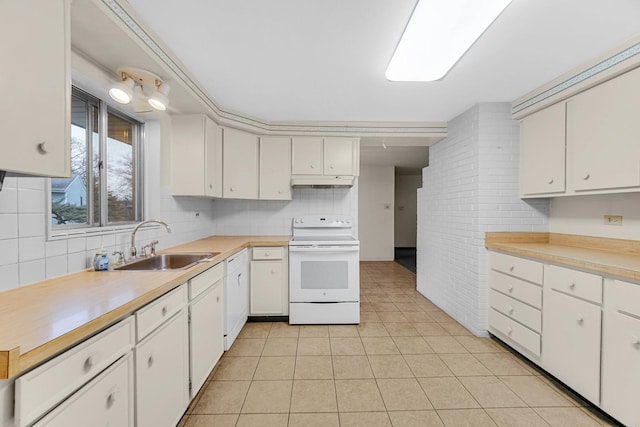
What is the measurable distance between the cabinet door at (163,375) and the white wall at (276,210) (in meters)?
2.03

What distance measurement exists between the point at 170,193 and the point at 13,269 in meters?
1.47

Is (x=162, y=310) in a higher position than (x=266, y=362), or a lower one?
higher

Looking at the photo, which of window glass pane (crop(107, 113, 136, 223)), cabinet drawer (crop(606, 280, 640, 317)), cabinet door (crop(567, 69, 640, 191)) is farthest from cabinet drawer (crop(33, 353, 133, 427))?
cabinet door (crop(567, 69, 640, 191))

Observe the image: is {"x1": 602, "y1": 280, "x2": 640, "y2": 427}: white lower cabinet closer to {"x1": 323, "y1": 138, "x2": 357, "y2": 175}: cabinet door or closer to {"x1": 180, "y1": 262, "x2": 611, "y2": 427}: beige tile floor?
{"x1": 180, "y1": 262, "x2": 611, "y2": 427}: beige tile floor

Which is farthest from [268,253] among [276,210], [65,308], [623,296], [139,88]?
[623,296]

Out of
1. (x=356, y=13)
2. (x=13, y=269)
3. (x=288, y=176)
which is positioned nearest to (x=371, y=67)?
(x=356, y=13)

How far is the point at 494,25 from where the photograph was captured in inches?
61.5

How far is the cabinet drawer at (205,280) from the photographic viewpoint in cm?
170

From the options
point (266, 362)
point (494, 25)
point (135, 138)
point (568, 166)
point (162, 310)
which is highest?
point (494, 25)

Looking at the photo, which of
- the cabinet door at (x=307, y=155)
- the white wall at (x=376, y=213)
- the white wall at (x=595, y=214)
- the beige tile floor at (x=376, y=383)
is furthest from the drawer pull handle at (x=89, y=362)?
the white wall at (x=376, y=213)

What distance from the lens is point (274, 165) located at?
3.31m

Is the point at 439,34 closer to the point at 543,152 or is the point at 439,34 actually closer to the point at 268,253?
the point at 543,152

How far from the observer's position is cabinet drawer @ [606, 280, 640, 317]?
1441mm

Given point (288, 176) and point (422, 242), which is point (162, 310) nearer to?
point (288, 176)
